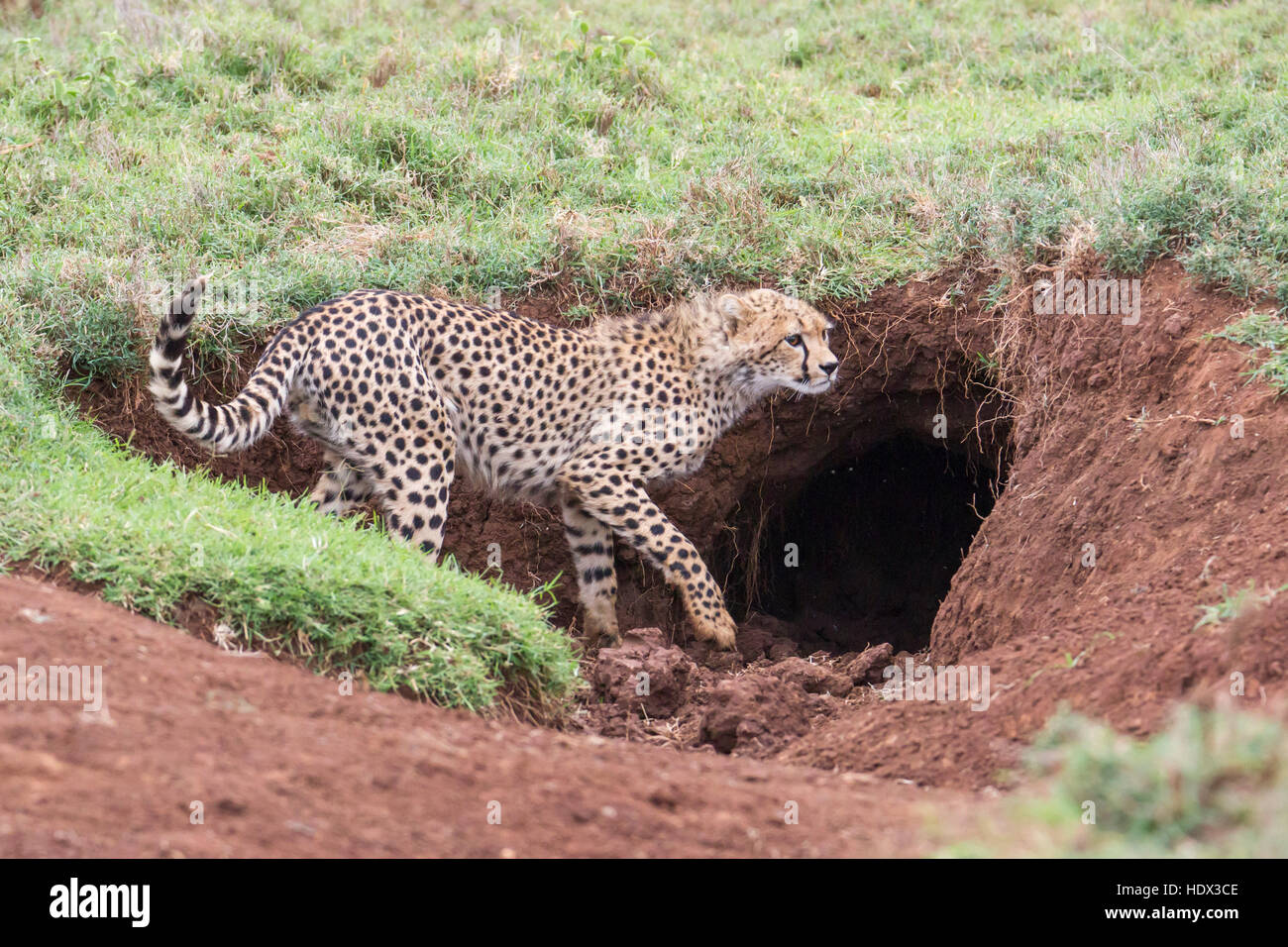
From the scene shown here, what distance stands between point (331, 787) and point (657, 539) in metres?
3.60

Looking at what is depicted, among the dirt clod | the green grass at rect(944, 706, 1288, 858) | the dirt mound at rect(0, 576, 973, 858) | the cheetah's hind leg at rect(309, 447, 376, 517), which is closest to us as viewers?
the green grass at rect(944, 706, 1288, 858)

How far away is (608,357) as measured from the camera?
7.03 metres

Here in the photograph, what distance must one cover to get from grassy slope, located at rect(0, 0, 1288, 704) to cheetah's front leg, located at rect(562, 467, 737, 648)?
1272mm

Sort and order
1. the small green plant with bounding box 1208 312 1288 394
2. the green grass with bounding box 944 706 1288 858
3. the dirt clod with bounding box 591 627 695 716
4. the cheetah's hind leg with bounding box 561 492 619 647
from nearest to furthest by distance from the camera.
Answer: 1. the green grass with bounding box 944 706 1288 858
2. the small green plant with bounding box 1208 312 1288 394
3. the dirt clod with bounding box 591 627 695 716
4. the cheetah's hind leg with bounding box 561 492 619 647

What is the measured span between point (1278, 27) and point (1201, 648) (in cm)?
759

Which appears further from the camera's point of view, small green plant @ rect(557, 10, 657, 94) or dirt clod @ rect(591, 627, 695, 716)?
small green plant @ rect(557, 10, 657, 94)

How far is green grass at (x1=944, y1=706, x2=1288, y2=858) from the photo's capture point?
7.27 ft

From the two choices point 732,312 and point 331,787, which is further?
point 732,312

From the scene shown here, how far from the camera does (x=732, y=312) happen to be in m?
7.08

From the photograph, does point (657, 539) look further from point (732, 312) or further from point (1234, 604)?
point (1234, 604)

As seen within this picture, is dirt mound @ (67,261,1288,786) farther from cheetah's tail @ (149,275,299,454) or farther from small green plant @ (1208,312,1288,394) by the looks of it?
cheetah's tail @ (149,275,299,454)

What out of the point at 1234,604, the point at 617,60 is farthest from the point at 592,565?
the point at 617,60

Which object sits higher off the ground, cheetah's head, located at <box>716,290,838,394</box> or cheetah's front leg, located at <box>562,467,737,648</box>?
cheetah's head, located at <box>716,290,838,394</box>


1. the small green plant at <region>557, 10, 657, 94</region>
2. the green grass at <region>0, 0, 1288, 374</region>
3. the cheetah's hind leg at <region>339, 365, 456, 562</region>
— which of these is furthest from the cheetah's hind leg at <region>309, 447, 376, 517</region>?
the small green plant at <region>557, 10, 657, 94</region>
